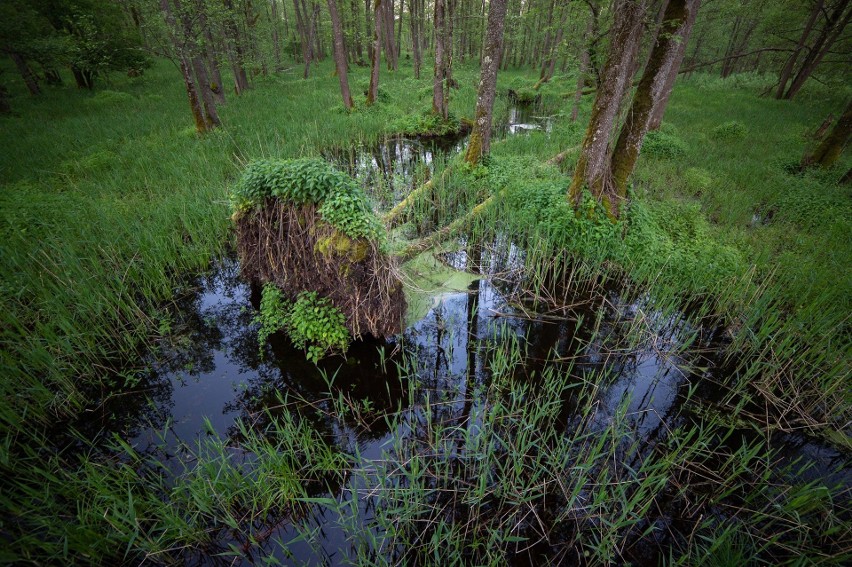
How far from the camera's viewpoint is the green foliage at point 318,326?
4484mm

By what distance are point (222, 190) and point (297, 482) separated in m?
6.72

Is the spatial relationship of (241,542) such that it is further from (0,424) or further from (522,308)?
(522,308)

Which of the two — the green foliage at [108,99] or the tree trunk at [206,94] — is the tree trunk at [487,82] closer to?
the tree trunk at [206,94]

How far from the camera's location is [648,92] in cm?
572

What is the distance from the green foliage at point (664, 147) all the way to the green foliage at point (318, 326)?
10993 millimetres

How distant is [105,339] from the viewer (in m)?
4.50

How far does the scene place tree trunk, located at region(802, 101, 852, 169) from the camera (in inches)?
354

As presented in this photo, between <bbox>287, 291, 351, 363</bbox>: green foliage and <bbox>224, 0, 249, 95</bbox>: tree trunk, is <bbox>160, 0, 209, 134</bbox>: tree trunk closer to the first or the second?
<bbox>224, 0, 249, 95</bbox>: tree trunk

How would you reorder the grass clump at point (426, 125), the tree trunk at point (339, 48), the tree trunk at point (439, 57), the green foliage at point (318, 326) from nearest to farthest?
the green foliage at point (318, 326) → the tree trunk at point (439, 57) → the tree trunk at point (339, 48) → the grass clump at point (426, 125)

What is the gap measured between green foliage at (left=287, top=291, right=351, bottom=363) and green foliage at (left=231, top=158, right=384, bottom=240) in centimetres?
109

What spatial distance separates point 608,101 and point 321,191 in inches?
190

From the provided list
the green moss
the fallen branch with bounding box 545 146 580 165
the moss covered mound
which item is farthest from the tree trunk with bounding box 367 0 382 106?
the green moss

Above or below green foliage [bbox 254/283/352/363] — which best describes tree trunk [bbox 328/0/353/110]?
above

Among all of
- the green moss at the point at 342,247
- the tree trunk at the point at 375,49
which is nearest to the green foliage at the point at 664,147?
the tree trunk at the point at 375,49
